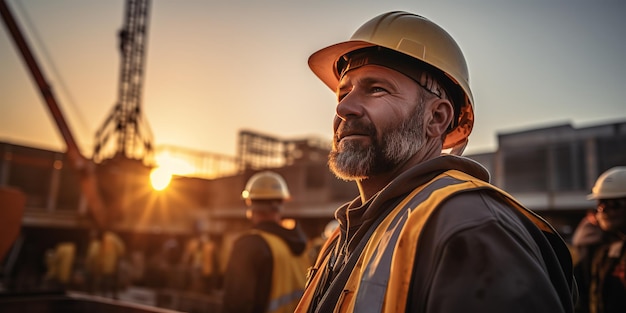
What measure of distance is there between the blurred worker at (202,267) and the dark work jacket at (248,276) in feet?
42.5

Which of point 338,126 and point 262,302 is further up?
point 338,126

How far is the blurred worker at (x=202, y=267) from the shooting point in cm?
1633

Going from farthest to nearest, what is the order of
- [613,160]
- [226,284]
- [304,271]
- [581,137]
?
[581,137]
[613,160]
[304,271]
[226,284]

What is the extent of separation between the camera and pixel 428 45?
1585mm

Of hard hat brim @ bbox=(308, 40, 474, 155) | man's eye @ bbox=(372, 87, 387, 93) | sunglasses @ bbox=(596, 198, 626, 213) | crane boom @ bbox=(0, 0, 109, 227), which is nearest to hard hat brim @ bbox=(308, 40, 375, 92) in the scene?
hard hat brim @ bbox=(308, 40, 474, 155)

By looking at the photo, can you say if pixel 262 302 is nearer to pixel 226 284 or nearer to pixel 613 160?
pixel 226 284

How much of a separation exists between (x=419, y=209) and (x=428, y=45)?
0.67 metres

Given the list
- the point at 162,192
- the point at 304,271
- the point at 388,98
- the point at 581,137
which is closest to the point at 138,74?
the point at 162,192

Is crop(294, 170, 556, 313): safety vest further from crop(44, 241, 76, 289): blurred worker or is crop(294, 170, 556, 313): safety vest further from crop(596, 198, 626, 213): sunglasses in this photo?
crop(44, 241, 76, 289): blurred worker

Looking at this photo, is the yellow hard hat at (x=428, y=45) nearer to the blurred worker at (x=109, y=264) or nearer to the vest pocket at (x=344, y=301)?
the vest pocket at (x=344, y=301)

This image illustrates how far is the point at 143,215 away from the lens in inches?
1389

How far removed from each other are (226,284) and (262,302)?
31 centimetres

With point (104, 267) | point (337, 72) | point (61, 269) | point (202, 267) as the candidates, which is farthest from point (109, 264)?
point (337, 72)

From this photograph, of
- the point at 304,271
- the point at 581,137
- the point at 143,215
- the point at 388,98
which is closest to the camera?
the point at 388,98
